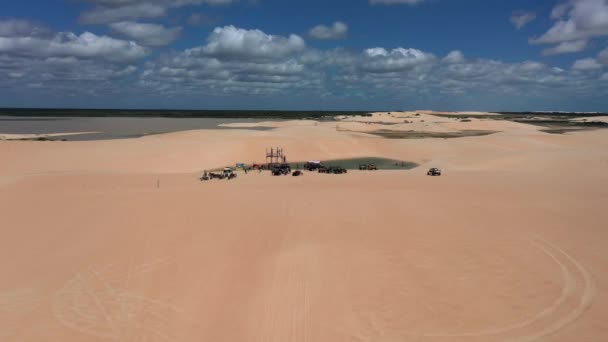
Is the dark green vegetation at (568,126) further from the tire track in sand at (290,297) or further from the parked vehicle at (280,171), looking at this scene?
the tire track in sand at (290,297)

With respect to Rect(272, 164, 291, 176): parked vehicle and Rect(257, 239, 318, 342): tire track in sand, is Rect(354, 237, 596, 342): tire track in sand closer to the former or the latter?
Rect(257, 239, 318, 342): tire track in sand

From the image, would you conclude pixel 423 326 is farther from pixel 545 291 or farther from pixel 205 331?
pixel 205 331

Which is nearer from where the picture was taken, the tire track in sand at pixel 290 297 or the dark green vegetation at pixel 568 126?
the tire track in sand at pixel 290 297

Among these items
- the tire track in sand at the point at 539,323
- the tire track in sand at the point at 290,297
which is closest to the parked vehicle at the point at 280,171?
the tire track in sand at the point at 290,297

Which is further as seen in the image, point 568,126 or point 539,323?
point 568,126

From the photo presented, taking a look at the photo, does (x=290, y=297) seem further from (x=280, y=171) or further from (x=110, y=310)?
(x=280, y=171)

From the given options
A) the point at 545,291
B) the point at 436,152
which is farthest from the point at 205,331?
the point at 436,152

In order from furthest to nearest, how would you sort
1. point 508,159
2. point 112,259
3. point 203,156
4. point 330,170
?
point 203,156 < point 508,159 < point 330,170 < point 112,259

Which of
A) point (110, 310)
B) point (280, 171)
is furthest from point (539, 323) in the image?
point (280, 171)
